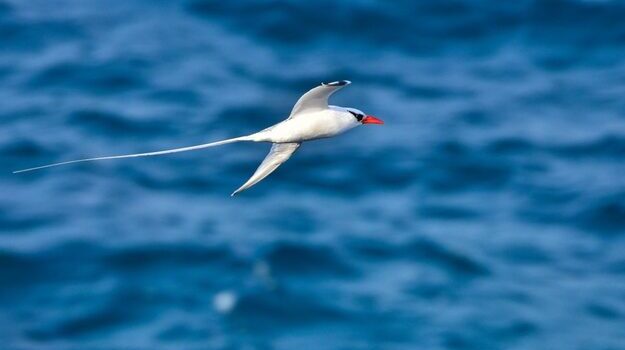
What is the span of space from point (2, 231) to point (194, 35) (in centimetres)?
1466

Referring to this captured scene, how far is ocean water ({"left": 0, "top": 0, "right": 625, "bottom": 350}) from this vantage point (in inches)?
1804

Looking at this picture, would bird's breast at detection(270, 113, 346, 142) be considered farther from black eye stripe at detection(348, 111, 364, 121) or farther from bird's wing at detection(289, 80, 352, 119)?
black eye stripe at detection(348, 111, 364, 121)

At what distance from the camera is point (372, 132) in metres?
Answer: 50.4

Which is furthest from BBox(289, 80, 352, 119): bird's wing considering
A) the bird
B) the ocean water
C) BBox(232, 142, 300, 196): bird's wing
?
the ocean water

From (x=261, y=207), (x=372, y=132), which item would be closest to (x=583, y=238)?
(x=372, y=132)

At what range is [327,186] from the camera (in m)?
49.9

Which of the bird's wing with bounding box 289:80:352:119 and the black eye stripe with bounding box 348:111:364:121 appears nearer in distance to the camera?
the bird's wing with bounding box 289:80:352:119

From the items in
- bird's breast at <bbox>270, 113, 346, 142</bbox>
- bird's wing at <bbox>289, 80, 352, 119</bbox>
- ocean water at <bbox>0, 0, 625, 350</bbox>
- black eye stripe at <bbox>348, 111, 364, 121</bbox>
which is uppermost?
ocean water at <bbox>0, 0, 625, 350</bbox>

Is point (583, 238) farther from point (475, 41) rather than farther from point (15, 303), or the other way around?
point (15, 303)

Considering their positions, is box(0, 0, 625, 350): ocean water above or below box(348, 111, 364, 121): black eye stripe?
above

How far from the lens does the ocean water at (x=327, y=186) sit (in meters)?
45.8

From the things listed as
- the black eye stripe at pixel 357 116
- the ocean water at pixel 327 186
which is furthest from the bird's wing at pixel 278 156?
the ocean water at pixel 327 186

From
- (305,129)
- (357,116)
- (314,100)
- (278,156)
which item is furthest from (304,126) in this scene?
(357,116)

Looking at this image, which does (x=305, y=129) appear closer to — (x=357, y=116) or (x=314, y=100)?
(x=314, y=100)
